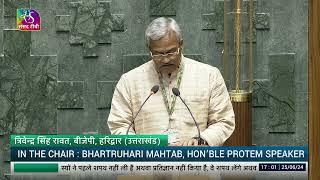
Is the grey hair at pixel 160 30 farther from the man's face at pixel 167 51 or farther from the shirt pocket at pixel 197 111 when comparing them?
the shirt pocket at pixel 197 111

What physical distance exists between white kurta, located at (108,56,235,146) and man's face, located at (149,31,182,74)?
4 cm

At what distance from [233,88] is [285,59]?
0.30 m

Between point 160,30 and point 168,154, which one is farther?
point 160,30

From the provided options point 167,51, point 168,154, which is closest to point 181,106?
point 167,51

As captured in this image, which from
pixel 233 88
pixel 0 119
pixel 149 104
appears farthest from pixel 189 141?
pixel 0 119

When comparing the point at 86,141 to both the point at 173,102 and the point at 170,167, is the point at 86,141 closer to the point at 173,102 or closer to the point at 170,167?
the point at 170,167

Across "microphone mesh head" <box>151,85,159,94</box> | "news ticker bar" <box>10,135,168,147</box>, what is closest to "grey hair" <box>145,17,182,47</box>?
"microphone mesh head" <box>151,85,159,94</box>

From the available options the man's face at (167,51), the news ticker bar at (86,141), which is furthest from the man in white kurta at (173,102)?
the news ticker bar at (86,141)

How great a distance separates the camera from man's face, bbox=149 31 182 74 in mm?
2662

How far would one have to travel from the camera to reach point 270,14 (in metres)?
3.72

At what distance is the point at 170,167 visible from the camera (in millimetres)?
1909

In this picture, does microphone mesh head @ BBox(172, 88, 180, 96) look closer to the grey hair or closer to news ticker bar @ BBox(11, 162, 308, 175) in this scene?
the grey hair

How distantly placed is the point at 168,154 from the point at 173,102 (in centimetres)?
73

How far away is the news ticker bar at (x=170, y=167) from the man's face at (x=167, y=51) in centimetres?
79
